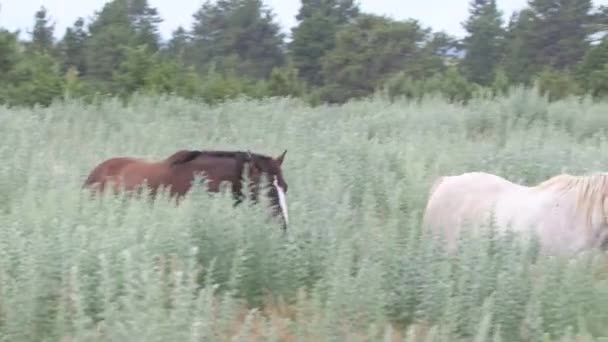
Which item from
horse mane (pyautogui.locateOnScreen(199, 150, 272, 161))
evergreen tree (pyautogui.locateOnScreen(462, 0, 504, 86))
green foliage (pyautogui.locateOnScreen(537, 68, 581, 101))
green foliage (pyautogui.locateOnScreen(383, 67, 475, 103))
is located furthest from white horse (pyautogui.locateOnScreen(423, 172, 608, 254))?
evergreen tree (pyautogui.locateOnScreen(462, 0, 504, 86))

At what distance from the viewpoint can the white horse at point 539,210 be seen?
587 cm

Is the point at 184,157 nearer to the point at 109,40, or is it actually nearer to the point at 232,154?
the point at 232,154

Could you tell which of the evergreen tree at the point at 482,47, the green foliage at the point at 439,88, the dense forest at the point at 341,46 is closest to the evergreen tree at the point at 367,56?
the dense forest at the point at 341,46

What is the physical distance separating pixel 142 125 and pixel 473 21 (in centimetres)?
3489

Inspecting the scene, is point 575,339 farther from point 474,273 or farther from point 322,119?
point 322,119

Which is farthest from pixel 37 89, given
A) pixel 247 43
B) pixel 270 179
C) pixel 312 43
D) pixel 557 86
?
pixel 247 43

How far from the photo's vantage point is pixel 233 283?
4180mm

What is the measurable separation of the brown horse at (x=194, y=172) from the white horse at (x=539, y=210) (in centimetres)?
127

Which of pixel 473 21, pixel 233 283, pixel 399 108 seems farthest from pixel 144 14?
pixel 233 283

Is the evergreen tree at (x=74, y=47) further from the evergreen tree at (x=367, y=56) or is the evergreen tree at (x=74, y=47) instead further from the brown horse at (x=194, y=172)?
the brown horse at (x=194, y=172)

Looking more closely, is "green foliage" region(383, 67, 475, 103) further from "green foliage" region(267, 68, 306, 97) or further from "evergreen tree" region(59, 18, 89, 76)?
"evergreen tree" region(59, 18, 89, 76)

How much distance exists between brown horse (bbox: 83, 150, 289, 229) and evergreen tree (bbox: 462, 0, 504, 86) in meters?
33.0

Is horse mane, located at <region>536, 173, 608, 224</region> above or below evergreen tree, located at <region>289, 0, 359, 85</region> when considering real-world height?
below

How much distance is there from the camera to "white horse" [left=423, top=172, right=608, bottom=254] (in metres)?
5.87
